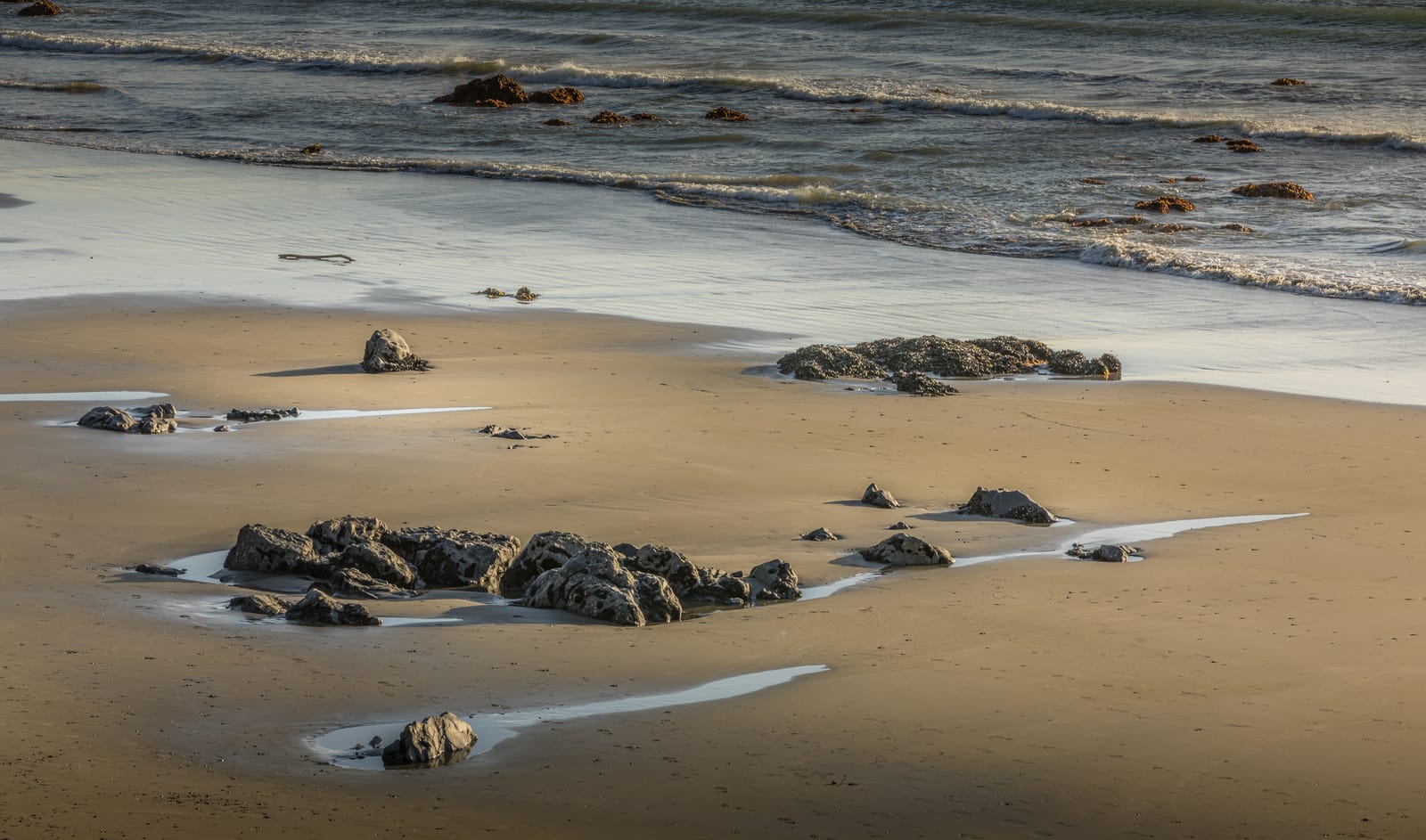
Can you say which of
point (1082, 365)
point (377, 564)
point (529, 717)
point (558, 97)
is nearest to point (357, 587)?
point (377, 564)

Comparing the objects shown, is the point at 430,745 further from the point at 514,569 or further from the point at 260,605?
the point at 514,569

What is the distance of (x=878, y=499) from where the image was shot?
7.02 m

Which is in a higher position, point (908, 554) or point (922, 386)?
point (922, 386)

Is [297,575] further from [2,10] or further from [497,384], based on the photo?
[2,10]

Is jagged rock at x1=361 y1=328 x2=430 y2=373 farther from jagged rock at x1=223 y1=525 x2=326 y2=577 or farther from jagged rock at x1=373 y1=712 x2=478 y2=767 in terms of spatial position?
jagged rock at x1=373 y1=712 x2=478 y2=767

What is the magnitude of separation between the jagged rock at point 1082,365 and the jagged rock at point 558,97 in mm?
19095

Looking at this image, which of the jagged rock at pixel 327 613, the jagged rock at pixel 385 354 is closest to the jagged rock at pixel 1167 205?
the jagged rock at pixel 385 354

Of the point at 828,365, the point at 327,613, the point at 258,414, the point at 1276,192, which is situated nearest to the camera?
the point at 327,613

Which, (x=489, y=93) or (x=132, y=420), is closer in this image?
(x=132, y=420)

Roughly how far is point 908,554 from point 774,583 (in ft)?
2.21

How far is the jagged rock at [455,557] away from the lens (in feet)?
18.8

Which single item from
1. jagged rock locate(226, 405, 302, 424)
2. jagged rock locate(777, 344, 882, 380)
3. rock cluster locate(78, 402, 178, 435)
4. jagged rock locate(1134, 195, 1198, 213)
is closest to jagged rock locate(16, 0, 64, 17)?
jagged rock locate(1134, 195, 1198, 213)

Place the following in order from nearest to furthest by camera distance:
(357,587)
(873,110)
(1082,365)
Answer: (357,587)
(1082,365)
(873,110)

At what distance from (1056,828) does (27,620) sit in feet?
10.6
